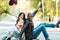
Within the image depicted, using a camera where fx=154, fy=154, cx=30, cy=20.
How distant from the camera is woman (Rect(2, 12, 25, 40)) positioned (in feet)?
7.27

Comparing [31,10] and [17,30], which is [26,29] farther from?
[31,10]

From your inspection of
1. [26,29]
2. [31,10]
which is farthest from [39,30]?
[31,10]

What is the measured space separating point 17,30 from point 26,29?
0.13 meters

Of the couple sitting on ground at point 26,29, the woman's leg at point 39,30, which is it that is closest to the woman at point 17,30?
the couple sitting on ground at point 26,29

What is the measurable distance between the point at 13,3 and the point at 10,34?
46 cm

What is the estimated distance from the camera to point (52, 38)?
2.32m

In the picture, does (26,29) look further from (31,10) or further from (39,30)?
(31,10)

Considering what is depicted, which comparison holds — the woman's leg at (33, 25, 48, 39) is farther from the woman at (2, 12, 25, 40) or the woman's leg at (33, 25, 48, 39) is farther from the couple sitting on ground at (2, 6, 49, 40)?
the woman at (2, 12, 25, 40)

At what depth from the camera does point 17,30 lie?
222 cm

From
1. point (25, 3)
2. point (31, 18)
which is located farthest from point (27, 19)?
point (25, 3)

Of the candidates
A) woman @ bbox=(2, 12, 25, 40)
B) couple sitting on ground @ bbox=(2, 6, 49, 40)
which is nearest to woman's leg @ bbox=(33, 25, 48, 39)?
couple sitting on ground @ bbox=(2, 6, 49, 40)

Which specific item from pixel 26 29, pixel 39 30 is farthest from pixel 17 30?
pixel 39 30

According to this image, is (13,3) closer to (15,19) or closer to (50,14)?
(15,19)

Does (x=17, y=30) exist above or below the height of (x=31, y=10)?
below
